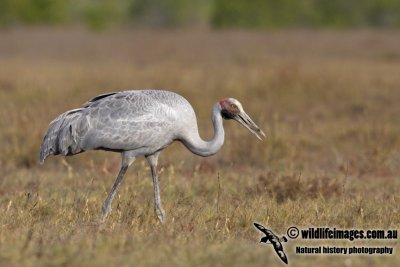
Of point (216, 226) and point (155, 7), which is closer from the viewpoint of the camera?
point (216, 226)

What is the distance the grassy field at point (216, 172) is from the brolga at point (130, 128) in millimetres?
470

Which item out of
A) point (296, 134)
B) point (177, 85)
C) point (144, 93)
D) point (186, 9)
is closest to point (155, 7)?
point (186, 9)

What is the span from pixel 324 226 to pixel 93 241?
2012 mm

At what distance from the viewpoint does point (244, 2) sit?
131 ft

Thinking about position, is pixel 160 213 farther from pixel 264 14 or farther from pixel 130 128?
pixel 264 14

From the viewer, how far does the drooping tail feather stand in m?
7.15

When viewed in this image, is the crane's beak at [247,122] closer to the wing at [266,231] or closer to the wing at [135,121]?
the wing at [135,121]

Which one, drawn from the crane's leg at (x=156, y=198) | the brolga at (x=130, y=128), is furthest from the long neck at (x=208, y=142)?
the crane's leg at (x=156, y=198)

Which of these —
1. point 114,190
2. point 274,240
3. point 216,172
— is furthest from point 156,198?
point 216,172

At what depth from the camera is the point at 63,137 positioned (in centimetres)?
716

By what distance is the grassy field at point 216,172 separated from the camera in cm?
564

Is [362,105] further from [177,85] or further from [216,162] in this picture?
[216,162]

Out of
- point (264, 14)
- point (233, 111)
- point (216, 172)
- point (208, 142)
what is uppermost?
point (264, 14)

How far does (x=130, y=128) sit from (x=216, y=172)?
2903mm
